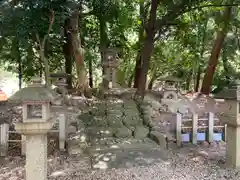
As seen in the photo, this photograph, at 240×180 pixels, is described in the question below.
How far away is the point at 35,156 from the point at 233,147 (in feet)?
14.2

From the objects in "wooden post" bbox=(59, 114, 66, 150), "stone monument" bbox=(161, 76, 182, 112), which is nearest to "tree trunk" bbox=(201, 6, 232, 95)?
"stone monument" bbox=(161, 76, 182, 112)

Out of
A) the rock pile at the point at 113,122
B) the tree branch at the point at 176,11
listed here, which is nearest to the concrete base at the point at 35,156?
the rock pile at the point at 113,122

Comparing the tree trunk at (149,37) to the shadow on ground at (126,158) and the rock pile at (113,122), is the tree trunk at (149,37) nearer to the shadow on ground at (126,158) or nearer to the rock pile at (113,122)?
the rock pile at (113,122)

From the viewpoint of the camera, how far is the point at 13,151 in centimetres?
747

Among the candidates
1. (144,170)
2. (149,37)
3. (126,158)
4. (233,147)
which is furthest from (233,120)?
(149,37)

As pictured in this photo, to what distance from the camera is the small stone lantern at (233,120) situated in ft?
20.4

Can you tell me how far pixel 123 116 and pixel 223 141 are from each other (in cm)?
322

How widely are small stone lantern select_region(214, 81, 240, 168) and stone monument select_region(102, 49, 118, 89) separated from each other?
19.8ft

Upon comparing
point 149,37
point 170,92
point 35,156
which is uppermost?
point 149,37

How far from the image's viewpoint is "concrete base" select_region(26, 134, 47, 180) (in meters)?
5.08

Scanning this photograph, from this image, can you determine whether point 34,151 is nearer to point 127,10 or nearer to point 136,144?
point 136,144

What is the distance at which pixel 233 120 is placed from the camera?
6.30m

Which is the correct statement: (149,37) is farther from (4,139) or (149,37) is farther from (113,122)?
(4,139)

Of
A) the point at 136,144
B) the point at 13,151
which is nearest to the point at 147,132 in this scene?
the point at 136,144
